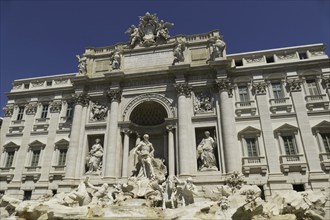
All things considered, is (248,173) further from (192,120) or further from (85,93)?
(85,93)

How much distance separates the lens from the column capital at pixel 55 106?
2719cm

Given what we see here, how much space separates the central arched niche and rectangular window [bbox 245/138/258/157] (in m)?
7.90

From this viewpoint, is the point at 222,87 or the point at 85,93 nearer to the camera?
the point at 222,87

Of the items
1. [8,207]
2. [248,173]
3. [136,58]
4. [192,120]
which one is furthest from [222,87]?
[8,207]

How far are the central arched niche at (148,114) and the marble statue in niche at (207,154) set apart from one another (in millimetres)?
4725

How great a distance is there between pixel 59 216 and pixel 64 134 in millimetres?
12257

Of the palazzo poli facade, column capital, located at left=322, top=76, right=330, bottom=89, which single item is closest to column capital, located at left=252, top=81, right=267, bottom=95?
the palazzo poli facade

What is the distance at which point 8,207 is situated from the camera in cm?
1830

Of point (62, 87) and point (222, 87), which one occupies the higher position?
point (62, 87)

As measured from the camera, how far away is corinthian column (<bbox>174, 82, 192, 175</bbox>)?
20625 mm

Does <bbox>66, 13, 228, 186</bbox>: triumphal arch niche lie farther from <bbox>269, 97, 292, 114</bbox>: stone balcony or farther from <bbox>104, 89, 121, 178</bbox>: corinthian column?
<bbox>269, 97, 292, 114</bbox>: stone balcony

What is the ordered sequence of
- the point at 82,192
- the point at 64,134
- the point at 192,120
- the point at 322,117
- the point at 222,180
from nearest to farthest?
the point at 82,192 < the point at 222,180 < the point at 322,117 < the point at 192,120 < the point at 64,134

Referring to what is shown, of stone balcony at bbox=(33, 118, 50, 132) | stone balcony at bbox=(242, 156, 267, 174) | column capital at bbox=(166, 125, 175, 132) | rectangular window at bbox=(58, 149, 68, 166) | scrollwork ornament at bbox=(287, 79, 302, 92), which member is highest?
scrollwork ornament at bbox=(287, 79, 302, 92)

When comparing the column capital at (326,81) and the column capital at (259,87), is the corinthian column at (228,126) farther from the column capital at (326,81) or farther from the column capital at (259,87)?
the column capital at (326,81)
